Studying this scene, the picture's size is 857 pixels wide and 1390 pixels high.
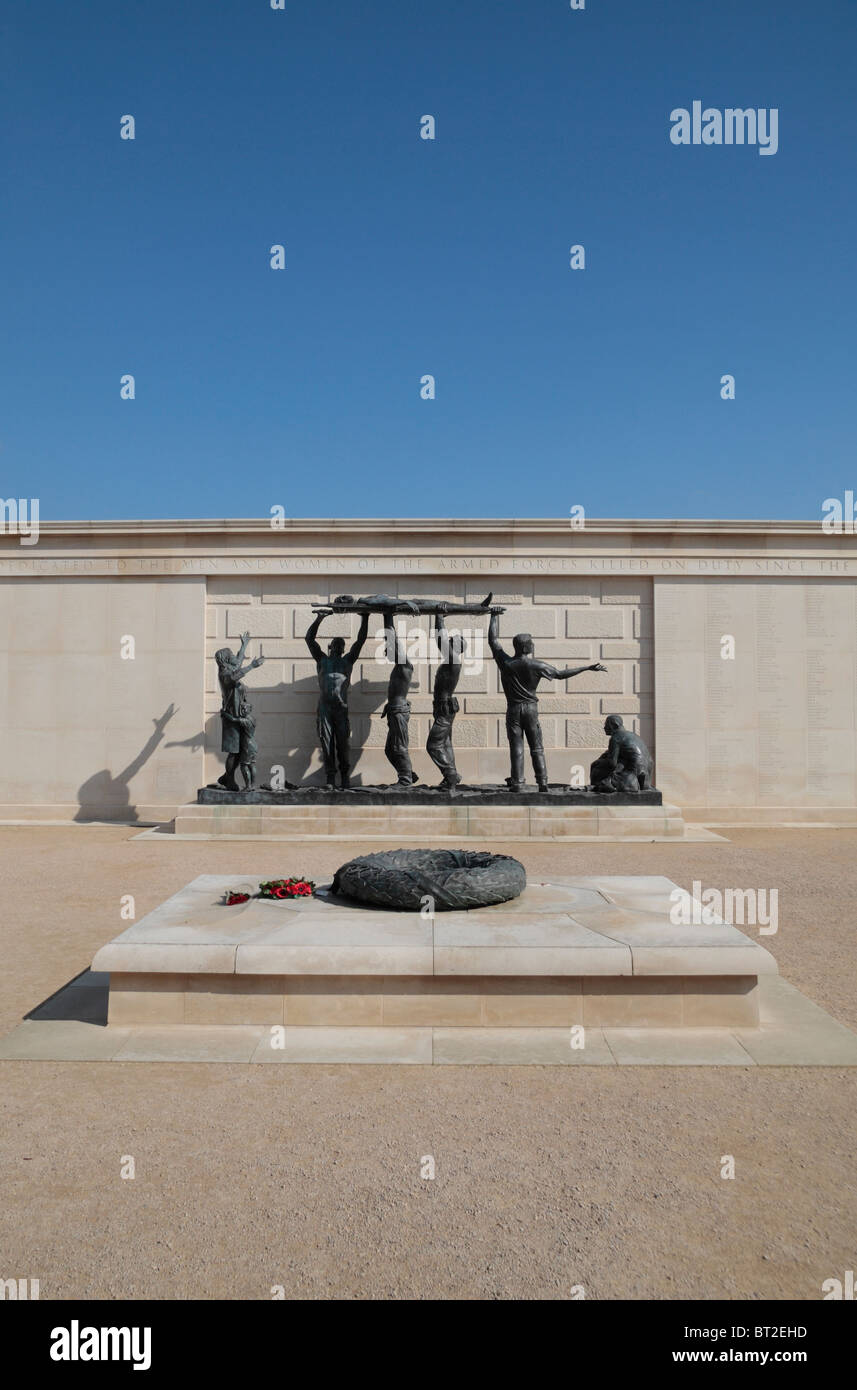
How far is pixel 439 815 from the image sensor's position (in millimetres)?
13859

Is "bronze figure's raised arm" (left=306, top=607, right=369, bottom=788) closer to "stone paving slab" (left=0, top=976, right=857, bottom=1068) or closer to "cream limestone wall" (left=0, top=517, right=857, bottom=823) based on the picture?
"cream limestone wall" (left=0, top=517, right=857, bottom=823)

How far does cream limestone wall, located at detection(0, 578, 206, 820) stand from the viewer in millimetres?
A: 16969

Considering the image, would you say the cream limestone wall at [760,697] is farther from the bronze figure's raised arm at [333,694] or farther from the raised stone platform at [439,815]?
the bronze figure's raised arm at [333,694]

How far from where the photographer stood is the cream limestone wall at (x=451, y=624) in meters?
17.0

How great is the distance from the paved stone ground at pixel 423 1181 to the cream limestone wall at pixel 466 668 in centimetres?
1147

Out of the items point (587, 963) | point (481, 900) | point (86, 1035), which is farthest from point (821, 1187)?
point (86, 1035)

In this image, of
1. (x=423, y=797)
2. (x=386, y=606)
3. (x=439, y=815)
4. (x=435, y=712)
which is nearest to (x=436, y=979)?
(x=439, y=815)

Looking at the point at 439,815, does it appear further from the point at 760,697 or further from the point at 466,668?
the point at 760,697

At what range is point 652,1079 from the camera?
15.5ft

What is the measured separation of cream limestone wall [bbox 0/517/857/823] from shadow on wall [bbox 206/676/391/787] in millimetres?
44

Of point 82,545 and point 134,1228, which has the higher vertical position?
point 82,545

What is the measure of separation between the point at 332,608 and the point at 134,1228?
40.4 ft

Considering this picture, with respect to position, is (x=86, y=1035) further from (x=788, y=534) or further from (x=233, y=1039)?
(x=788, y=534)

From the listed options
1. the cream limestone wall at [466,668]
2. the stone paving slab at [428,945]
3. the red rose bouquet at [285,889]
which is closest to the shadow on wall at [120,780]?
the cream limestone wall at [466,668]
